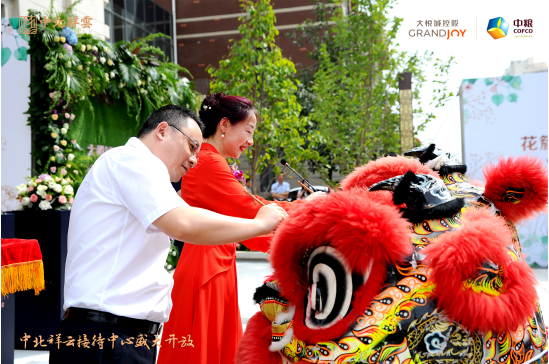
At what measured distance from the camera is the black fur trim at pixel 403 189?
4.63 feet

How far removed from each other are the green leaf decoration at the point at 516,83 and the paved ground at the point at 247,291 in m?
2.61

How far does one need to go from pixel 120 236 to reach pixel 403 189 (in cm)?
88

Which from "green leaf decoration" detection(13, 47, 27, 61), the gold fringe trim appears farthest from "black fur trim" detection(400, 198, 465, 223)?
"green leaf decoration" detection(13, 47, 27, 61)

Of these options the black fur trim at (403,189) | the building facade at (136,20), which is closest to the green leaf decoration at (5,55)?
the black fur trim at (403,189)

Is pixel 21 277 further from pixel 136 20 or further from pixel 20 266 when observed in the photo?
pixel 136 20

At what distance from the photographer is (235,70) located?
8.27m

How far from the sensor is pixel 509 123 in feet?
21.4

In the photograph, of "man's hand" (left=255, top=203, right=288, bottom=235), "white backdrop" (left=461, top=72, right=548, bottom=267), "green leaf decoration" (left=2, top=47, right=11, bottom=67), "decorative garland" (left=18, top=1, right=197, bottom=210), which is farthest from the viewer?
"white backdrop" (left=461, top=72, right=548, bottom=267)

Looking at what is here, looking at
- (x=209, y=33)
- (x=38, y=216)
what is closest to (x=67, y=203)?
(x=38, y=216)

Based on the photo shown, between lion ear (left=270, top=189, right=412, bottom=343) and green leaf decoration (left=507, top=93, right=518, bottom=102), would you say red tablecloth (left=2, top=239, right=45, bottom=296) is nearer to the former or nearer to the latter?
lion ear (left=270, top=189, right=412, bottom=343)

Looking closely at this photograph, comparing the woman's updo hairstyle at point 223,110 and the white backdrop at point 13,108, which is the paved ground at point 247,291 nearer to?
the woman's updo hairstyle at point 223,110

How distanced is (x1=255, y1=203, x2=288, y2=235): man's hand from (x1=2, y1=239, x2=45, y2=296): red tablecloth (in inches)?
87.6

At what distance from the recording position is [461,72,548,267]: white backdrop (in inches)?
253

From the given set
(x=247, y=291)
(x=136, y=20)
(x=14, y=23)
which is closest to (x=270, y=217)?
(x=247, y=291)
